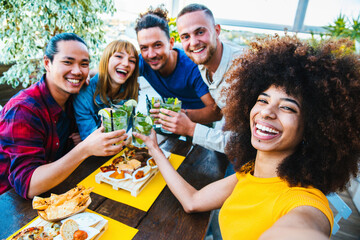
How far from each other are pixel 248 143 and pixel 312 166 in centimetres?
38

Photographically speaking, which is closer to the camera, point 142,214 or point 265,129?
point 265,129

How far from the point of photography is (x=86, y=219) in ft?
3.34

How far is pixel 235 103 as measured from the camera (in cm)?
129

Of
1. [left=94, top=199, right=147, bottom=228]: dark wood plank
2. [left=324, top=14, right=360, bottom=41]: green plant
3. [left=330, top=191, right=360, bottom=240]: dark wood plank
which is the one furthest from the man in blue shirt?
[left=324, top=14, right=360, bottom=41]: green plant

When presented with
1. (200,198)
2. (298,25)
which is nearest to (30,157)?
(200,198)

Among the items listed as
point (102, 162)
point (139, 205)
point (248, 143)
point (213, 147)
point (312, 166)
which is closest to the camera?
point (312, 166)

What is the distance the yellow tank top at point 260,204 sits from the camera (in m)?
0.83

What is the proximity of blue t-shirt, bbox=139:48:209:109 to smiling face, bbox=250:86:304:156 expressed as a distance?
157 cm

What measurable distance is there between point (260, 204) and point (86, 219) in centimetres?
77

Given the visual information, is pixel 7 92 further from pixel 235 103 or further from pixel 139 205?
pixel 235 103

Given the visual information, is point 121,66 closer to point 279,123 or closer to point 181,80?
point 181,80

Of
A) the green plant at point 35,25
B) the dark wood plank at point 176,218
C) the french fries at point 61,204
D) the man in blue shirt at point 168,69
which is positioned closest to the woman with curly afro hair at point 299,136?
the dark wood plank at point 176,218

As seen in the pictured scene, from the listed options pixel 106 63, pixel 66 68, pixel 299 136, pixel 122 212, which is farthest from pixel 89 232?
pixel 106 63

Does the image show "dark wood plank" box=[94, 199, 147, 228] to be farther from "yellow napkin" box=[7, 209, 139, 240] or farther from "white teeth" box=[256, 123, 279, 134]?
"white teeth" box=[256, 123, 279, 134]
